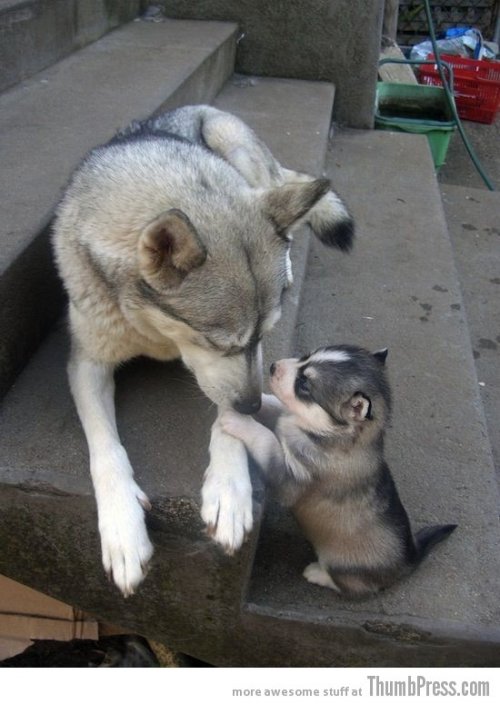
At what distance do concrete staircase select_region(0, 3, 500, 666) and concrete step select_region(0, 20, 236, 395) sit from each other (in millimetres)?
15

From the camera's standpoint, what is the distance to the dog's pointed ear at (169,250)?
2.06 m

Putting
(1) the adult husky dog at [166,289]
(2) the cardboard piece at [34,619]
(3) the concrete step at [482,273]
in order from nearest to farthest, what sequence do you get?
(1) the adult husky dog at [166,289]
(2) the cardboard piece at [34,619]
(3) the concrete step at [482,273]

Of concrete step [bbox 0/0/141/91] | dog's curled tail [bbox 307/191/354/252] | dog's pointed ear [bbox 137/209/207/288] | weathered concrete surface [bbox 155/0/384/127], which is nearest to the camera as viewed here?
dog's pointed ear [bbox 137/209/207/288]

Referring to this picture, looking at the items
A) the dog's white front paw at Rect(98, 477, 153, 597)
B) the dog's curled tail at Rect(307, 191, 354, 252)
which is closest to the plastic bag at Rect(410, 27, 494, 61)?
the dog's curled tail at Rect(307, 191, 354, 252)

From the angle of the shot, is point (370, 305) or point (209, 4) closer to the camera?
point (370, 305)

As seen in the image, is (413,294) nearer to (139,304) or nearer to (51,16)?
(139,304)

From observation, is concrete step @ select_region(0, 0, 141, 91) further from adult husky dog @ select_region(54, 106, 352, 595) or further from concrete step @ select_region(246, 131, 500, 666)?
concrete step @ select_region(246, 131, 500, 666)

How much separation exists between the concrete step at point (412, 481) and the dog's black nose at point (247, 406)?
21.4 inches

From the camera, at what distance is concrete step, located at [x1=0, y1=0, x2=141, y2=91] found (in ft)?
13.6

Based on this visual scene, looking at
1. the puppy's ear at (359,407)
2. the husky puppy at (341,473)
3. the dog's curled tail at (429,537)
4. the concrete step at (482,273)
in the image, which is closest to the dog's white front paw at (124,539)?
the husky puppy at (341,473)

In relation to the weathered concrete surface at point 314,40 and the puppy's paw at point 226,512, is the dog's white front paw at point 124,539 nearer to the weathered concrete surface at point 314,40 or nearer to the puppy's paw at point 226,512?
the puppy's paw at point 226,512

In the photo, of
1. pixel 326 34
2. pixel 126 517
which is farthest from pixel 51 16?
pixel 126 517

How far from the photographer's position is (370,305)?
396 cm

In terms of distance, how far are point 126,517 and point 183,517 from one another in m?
0.19
